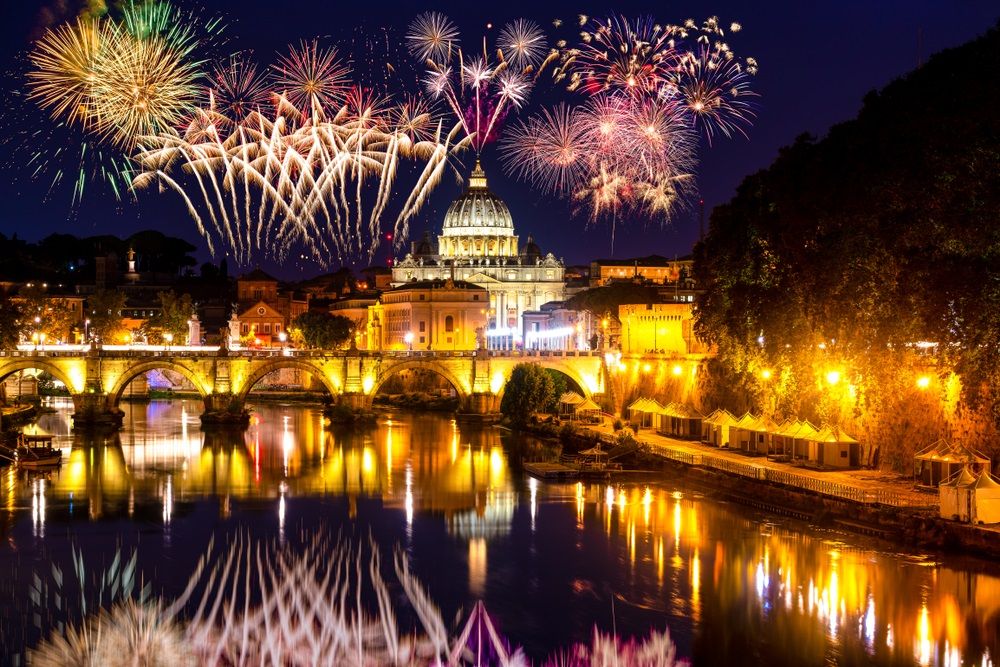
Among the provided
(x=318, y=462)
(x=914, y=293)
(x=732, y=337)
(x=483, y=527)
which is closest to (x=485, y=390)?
(x=318, y=462)

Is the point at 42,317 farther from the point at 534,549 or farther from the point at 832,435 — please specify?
the point at 832,435

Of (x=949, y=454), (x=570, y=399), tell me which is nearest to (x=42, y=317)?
(x=570, y=399)

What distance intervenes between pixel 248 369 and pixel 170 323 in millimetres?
27968

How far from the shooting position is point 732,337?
3906 centimetres

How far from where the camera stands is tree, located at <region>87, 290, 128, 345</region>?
8456 cm

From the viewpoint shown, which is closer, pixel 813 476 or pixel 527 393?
pixel 813 476

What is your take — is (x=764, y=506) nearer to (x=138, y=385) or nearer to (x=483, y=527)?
(x=483, y=527)

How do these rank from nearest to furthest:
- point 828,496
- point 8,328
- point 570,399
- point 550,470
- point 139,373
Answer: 1. point 828,496
2. point 550,470
3. point 570,399
4. point 139,373
5. point 8,328

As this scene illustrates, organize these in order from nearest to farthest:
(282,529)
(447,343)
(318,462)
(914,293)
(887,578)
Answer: (887,578) < (914,293) < (282,529) < (318,462) < (447,343)

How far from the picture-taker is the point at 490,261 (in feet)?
429

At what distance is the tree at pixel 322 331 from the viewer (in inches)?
3666

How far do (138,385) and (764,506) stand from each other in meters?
55.2

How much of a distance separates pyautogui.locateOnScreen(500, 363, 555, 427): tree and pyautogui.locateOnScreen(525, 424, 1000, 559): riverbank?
14396 millimetres

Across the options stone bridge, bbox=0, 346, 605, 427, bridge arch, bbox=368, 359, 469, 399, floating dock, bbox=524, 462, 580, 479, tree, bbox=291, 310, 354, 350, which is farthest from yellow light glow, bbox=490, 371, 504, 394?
tree, bbox=291, 310, 354, 350
